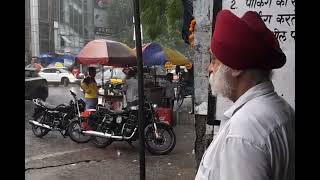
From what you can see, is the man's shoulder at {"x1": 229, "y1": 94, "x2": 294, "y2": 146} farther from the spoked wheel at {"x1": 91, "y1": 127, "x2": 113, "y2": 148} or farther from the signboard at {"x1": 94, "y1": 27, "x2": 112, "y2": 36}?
the signboard at {"x1": 94, "y1": 27, "x2": 112, "y2": 36}

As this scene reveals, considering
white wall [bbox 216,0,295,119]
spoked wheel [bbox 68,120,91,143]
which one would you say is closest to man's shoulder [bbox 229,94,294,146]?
white wall [bbox 216,0,295,119]

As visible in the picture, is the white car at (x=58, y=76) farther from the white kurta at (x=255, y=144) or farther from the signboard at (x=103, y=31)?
the white kurta at (x=255, y=144)

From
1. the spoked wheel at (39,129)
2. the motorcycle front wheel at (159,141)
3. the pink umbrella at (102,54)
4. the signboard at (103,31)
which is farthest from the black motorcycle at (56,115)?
the signboard at (103,31)

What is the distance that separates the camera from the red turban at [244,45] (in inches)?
54.7

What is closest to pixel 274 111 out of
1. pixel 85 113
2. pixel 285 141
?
pixel 285 141

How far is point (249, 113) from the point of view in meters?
1.38

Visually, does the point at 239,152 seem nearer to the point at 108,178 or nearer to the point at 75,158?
the point at 108,178

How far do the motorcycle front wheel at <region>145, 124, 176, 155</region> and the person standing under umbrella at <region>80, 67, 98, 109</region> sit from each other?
9.23ft

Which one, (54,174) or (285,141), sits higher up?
(285,141)

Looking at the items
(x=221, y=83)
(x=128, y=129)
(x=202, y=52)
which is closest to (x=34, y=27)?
(x=128, y=129)
